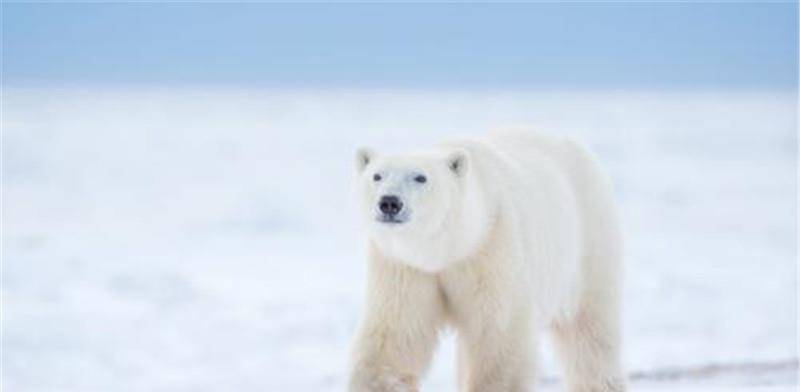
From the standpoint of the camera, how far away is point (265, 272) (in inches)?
561

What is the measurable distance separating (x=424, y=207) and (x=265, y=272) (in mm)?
10106

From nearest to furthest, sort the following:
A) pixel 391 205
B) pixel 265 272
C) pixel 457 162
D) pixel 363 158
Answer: pixel 391 205 < pixel 457 162 < pixel 363 158 < pixel 265 272

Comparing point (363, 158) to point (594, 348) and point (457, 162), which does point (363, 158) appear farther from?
point (594, 348)

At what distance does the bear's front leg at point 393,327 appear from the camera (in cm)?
448

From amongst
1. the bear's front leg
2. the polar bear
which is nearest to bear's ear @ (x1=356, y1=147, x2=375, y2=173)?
the polar bear

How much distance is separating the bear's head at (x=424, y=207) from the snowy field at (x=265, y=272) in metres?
0.47

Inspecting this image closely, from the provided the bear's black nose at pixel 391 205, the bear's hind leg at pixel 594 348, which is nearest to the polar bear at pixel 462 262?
the bear's black nose at pixel 391 205

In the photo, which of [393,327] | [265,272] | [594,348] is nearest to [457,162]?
[393,327]

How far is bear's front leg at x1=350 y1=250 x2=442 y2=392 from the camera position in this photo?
4480 millimetres

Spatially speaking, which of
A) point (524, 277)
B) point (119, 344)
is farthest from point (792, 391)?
point (119, 344)

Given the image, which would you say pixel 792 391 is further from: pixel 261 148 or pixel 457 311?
pixel 261 148

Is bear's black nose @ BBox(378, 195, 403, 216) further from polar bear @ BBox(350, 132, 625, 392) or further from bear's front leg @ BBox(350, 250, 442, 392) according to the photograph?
bear's front leg @ BBox(350, 250, 442, 392)

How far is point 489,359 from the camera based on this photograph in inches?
176

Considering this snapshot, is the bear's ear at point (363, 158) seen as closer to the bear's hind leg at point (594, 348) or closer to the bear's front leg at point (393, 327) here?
the bear's front leg at point (393, 327)
